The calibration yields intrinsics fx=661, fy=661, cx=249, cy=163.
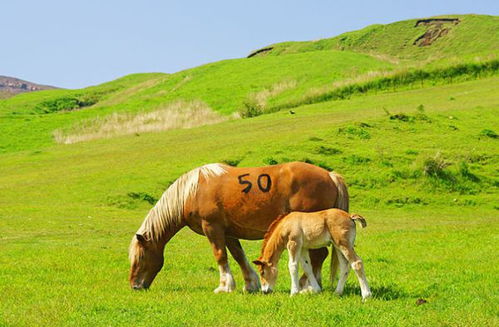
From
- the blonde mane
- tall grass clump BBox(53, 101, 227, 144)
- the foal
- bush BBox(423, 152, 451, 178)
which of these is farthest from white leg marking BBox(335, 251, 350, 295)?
tall grass clump BBox(53, 101, 227, 144)

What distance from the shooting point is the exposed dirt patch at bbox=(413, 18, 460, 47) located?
96812 mm

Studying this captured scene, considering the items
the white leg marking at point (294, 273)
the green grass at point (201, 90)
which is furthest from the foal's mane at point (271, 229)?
the green grass at point (201, 90)

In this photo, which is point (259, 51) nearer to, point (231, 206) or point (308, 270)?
point (231, 206)

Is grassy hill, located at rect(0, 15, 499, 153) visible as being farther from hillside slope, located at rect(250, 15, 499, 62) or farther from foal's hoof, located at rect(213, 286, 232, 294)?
foal's hoof, located at rect(213, 286, 232, 294)

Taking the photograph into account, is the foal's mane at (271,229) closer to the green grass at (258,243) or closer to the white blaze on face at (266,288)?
the white blaze on face at (266,288)

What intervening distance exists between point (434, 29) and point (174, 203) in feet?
309

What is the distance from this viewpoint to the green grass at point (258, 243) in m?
9.73

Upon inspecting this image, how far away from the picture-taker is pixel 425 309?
9.70 metres

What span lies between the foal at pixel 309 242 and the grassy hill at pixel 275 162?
38 centimetres

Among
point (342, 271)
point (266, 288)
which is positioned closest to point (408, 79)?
point (342, 271)

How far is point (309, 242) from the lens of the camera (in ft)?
35.0

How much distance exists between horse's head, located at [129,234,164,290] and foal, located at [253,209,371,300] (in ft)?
7.84

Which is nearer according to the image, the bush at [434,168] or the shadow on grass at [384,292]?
the shadow on grass at [384,292]

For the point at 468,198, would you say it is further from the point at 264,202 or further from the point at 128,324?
the point at 128,324
